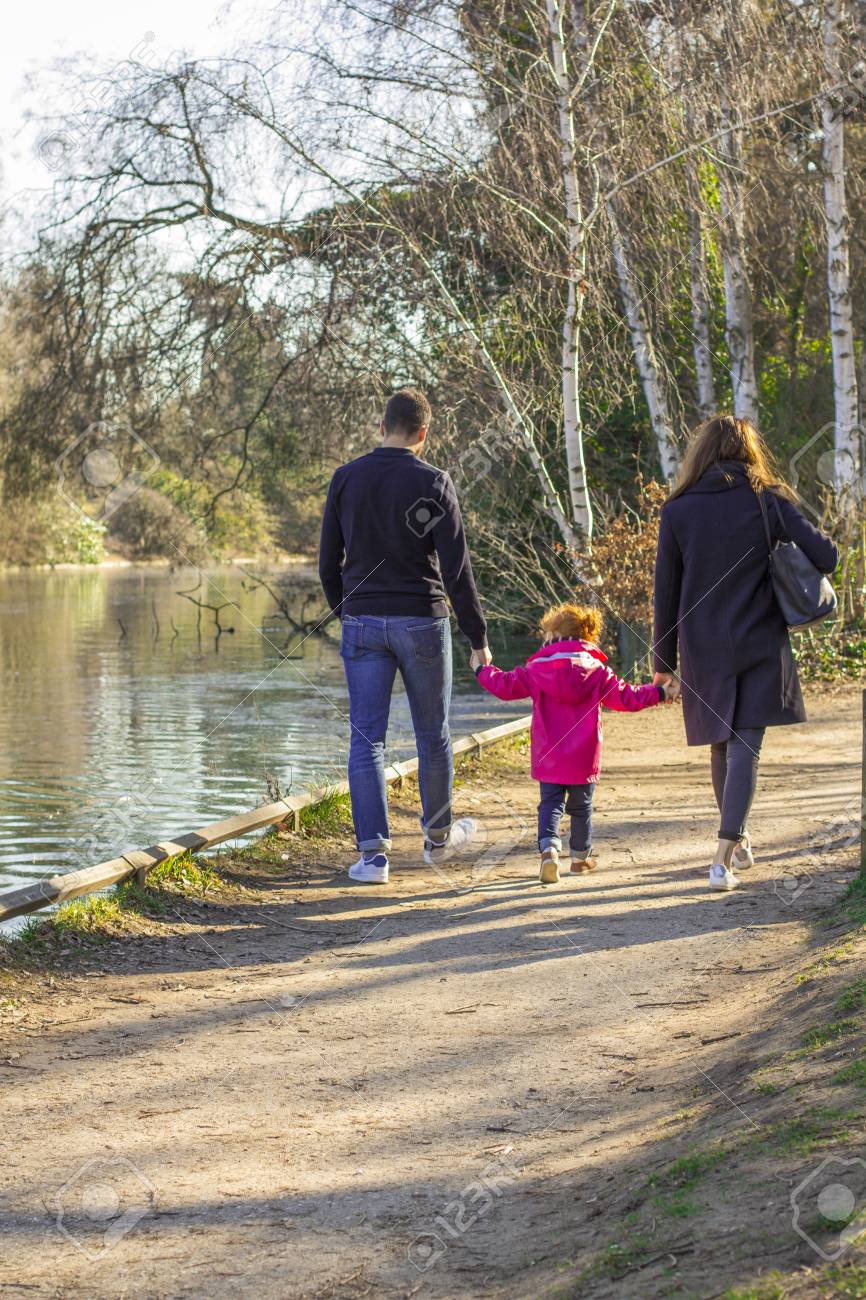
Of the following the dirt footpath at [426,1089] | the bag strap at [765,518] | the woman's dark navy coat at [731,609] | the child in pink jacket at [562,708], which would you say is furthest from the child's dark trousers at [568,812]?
the bag strap at [765,518]

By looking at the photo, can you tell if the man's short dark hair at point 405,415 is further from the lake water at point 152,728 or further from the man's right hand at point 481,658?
the lake water at point 152,728

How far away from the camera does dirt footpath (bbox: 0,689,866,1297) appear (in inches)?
125

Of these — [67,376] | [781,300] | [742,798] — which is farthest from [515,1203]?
[781,300]

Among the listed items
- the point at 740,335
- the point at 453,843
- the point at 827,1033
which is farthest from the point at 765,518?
the point at 740,335

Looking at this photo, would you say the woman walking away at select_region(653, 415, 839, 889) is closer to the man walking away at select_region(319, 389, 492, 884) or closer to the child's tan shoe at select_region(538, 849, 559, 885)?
the child's tan shoe at select_region(538, 849, 559, 885)

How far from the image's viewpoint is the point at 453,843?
7.66m

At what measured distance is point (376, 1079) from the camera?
4492mm

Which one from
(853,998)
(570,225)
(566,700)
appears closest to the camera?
(853,998)

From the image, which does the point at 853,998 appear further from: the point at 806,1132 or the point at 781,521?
the point at 781,521

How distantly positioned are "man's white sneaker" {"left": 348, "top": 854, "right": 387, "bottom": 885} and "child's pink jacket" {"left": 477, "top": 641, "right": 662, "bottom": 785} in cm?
89

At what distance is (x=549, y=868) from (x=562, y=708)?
0.77 m

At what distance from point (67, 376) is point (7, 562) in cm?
4579

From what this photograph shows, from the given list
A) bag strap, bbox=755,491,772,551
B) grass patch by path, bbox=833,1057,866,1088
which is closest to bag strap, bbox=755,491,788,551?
bag strap, bbox=755,491,772,551

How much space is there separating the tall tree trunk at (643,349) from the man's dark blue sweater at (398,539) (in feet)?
24.9
